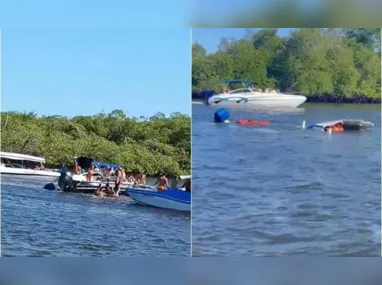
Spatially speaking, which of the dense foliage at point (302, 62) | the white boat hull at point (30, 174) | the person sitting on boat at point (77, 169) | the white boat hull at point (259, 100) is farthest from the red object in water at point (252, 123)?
the white boat hull at point (30, 174)

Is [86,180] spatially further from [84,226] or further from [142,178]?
[142,178]

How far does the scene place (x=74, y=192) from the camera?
1598 centimetres

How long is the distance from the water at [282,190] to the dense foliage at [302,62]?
255 millimetres

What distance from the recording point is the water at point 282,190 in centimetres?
1575

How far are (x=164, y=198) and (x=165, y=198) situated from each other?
1 centimetres

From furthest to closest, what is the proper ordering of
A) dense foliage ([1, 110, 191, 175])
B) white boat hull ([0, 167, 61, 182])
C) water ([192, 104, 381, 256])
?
white boat hull ([0, 167, 61, 182])
dense foliage ([1, 110, 191, 175])
water ([192, 104, 381, 256])

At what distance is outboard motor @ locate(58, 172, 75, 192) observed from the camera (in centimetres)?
1597

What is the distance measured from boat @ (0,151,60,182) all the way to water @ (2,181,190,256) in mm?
128

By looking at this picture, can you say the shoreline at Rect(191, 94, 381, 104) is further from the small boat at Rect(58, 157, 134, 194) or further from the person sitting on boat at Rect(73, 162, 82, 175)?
the person sitting on boat at Rect(73, 162, 82, 175)

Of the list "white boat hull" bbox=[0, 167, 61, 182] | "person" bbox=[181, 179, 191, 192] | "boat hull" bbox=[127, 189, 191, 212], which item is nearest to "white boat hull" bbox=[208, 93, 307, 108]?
"person" bbox=[181, 179, 191, 192]

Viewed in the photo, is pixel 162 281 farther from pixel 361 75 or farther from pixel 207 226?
pixel 361 75

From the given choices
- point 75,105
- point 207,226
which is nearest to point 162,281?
point 207,226

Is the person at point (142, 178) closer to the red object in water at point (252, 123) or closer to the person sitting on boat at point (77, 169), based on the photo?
the person sitting on boat at point (77, 169)

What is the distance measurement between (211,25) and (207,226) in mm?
2103
